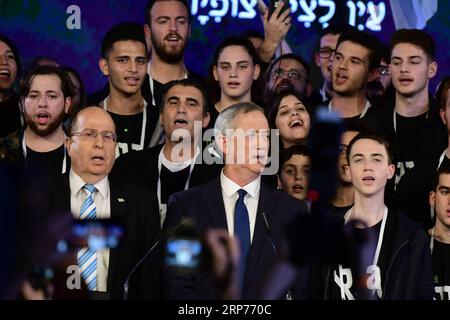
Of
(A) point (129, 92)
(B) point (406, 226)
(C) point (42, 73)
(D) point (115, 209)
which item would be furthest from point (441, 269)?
(C) point (42, 73)

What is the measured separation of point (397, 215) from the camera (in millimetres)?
5605

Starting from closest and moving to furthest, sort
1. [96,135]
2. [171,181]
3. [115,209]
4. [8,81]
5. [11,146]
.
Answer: [115,209]
[96,135]
[171,181]
[11,146]
[8,81]

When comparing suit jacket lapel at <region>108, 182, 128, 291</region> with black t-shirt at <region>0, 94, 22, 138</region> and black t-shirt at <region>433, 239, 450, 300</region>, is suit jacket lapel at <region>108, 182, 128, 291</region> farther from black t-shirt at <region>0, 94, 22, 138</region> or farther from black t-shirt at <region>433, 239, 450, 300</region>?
black t-shirt at <region>433, 239, 450, 300</region>

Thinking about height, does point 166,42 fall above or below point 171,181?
above

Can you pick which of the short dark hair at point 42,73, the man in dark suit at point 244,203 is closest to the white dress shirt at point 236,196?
the man in dark suit at point 244,203

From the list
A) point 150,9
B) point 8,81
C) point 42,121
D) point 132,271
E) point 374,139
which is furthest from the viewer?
point 150,9

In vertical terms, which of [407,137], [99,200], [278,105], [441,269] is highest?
[278,105]

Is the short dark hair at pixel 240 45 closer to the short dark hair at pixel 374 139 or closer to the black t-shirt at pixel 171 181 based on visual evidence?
Answer: the black t-shirt at pixel 171 181

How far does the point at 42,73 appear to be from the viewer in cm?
618

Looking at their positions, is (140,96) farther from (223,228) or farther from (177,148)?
(223,228)

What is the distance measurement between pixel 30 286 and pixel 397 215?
251 cm

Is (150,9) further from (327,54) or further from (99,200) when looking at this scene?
(99,200)

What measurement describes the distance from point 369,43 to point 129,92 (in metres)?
1.38
